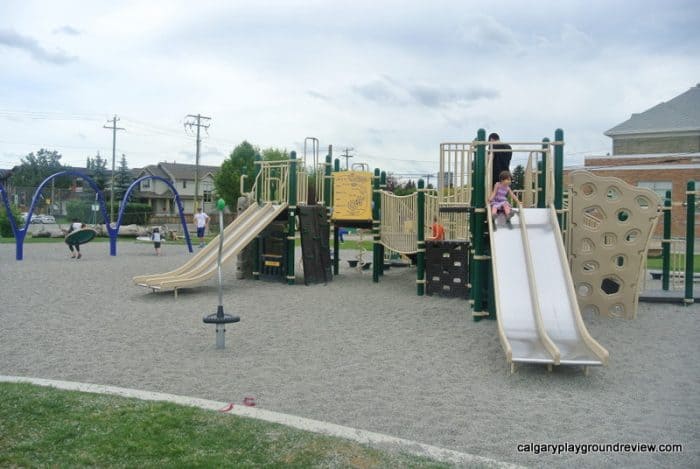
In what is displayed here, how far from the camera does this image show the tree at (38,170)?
98.0 metres

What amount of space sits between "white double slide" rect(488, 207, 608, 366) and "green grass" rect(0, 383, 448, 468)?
123 inches

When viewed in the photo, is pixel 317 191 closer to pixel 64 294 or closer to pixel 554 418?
pixel 64 294

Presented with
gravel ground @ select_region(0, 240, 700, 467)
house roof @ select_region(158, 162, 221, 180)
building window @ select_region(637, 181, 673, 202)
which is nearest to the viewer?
gravel ground @ select_region(0, 240, 700, 467)

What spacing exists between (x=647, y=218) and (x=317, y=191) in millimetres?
8795

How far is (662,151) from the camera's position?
140 feet

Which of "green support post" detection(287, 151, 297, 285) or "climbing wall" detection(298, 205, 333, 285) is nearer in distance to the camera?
"green support post" detection(287, 151, 297, 285)

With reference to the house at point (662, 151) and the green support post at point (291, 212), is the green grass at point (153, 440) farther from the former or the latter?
the house at point (662, 151)

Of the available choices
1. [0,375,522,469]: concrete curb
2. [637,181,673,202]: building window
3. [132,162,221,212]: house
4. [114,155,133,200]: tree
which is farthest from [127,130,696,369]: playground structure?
[132,162,221,212]: house

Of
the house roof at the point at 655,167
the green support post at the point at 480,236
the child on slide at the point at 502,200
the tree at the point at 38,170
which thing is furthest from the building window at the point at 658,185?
the tree at the point at 38,170

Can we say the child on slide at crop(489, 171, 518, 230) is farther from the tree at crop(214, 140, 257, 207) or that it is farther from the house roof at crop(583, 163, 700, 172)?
the tree at crop(214, 140, 257, 207)

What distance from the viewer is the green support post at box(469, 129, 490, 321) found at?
33.6 feet

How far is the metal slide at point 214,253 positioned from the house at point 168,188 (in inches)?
2439

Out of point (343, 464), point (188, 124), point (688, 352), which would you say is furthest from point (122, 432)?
point (188, 124)

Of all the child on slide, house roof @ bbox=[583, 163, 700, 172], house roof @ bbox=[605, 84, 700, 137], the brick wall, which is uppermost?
house roof @ bbox=[605, 84, 700, 137]
